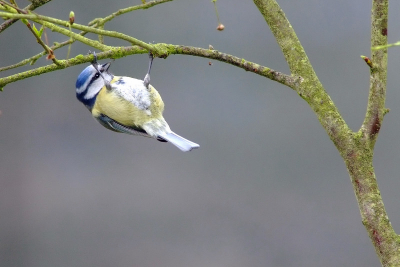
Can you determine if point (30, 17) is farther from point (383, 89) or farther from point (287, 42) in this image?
point (383, 89)

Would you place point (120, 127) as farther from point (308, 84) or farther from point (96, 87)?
point (308, 84)

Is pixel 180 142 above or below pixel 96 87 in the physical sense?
below

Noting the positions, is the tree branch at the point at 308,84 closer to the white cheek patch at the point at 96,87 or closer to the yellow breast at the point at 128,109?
the yellow breast at the point at 128,109

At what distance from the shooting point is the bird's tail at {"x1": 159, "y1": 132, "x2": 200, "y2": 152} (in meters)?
1.01

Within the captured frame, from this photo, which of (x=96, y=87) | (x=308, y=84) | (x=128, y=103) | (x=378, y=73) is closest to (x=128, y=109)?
(x=128, y=103)

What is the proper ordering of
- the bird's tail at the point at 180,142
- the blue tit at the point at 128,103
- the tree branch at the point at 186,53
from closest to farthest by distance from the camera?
the tree branch at the point at 186,53, the bird's tail at the point at 180,142, the blue tit at the point at 128,103

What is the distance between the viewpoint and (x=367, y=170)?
815mm

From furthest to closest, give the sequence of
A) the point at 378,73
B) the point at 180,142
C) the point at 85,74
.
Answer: the point at 85,74 < the point at 180,142 < the point at 378,73

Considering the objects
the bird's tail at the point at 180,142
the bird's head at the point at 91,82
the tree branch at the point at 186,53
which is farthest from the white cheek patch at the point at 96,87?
the tree branch at the point at 186,53

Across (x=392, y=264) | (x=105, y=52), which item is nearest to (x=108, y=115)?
(x=105, y=52)

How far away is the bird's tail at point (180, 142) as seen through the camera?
1.01 metres

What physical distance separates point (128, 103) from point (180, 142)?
0.19 m

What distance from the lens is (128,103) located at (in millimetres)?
1157

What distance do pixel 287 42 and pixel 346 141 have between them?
0.77 feet
